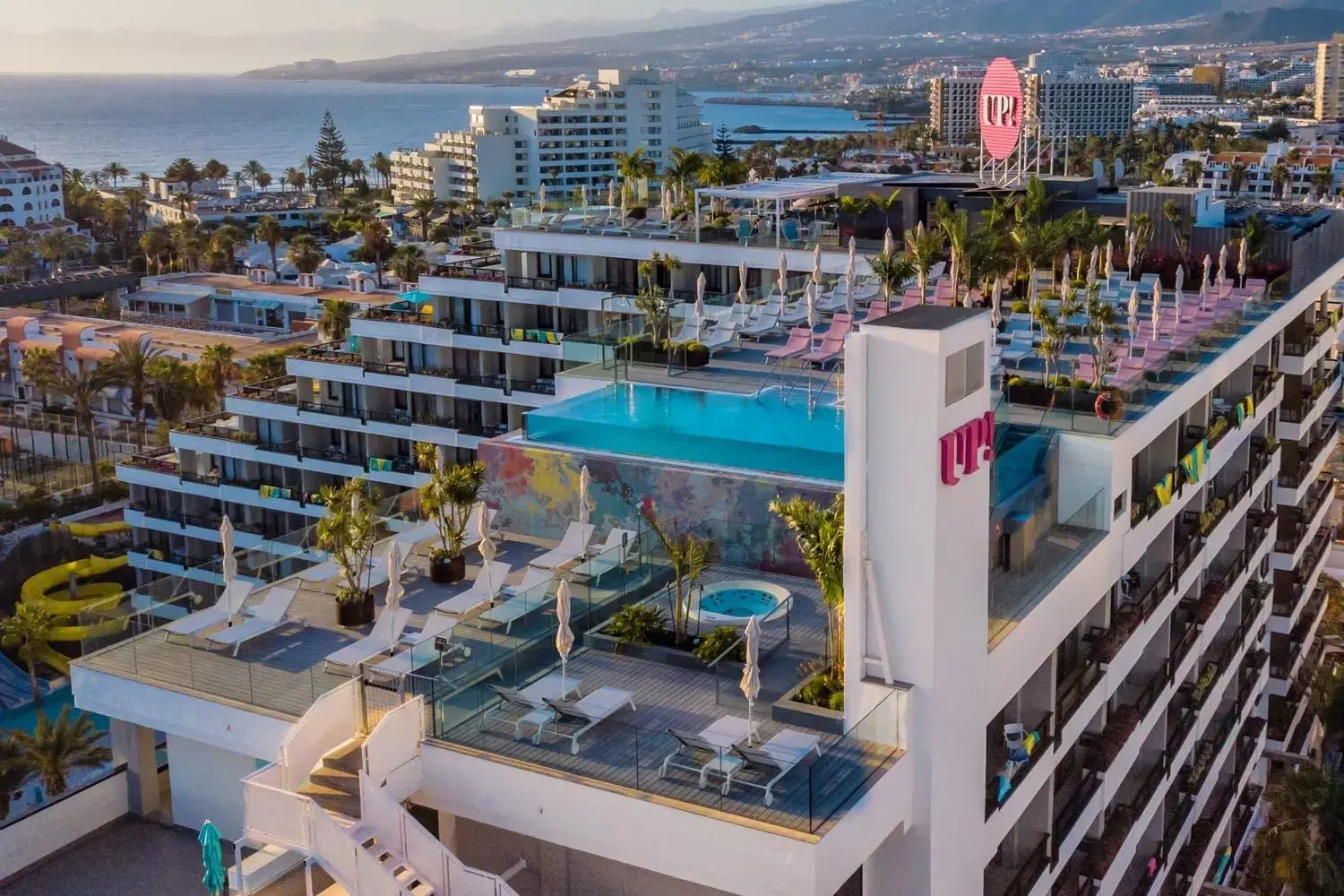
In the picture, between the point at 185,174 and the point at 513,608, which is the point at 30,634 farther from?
the point at 185,174

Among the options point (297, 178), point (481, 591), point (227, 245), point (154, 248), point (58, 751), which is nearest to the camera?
point (481, 591)

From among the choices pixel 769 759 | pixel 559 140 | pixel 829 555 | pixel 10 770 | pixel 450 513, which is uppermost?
pixel 559 140

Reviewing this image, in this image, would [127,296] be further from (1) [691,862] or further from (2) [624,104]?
(1) [691,862]

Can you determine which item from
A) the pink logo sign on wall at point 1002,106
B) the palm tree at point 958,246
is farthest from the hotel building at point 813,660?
the pink logo sign on wall at point 1002,106

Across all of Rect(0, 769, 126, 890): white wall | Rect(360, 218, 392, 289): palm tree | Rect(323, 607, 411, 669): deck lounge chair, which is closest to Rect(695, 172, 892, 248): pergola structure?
Rect(323, 607, 411, 669): deck lounge chair

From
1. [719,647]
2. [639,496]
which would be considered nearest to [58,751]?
[639,496]
